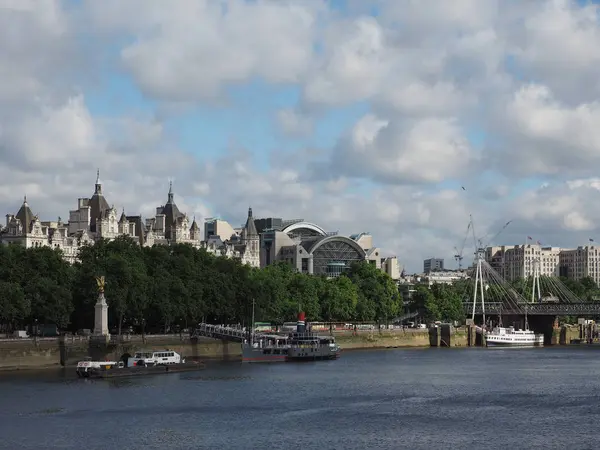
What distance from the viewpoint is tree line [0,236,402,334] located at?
119 metres

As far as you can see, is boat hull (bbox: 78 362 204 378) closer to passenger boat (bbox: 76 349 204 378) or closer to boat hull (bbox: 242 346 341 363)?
passenger boat (bbox: 76 349 204 378)

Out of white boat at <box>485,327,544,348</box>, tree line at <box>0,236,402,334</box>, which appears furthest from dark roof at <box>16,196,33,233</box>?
white boat at <box>485,327,544,348</box>

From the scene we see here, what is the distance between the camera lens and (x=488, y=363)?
13275 cm

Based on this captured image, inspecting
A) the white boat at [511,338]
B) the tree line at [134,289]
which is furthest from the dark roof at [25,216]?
the white boat at [511,338]

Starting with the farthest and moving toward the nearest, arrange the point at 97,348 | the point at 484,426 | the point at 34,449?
the point at 97,348
the point at 484,426
the point at 34,449

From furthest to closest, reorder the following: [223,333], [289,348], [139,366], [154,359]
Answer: [223,333] → [289,348] → [154,359] → [139,366]

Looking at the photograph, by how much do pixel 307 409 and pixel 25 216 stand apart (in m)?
117

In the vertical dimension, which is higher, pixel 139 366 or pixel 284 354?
pixel 284 354

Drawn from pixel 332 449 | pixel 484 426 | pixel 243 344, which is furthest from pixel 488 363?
pixel 332 449

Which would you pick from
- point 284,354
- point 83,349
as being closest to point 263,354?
point 284,354

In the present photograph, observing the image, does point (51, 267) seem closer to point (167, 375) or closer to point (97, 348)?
point (97, 348)

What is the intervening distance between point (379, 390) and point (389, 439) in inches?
1035

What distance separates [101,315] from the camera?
119 m

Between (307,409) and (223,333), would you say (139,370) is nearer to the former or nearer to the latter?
(307,409)
